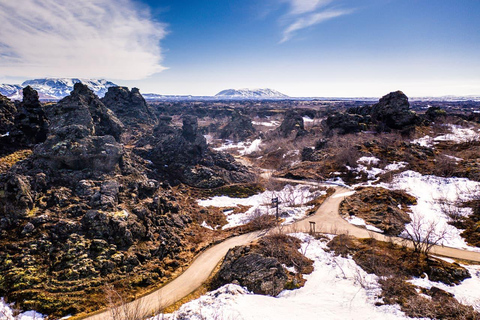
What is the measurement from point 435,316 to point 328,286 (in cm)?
991

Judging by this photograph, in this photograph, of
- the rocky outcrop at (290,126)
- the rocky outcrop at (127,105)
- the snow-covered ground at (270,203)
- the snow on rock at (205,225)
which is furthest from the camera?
the rocky outcrop at (127,105)

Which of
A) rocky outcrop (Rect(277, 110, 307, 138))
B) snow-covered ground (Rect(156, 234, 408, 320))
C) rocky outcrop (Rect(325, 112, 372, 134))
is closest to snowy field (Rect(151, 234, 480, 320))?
snow-covered ground (Rect(156, 234, 408, 320))

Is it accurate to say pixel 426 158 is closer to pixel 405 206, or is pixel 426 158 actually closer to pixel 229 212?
pixel 405 206

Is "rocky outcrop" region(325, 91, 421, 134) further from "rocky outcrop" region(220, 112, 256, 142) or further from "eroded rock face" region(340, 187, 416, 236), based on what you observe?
"rocky outcrop" region(220, 112, 256, 142)

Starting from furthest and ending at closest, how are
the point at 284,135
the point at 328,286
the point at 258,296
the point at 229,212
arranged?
the point at 284,135, the point at 229,212, the point at 328,286, the point at 258,296

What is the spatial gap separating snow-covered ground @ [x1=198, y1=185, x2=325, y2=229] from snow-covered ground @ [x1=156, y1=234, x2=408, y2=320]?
18.3 m

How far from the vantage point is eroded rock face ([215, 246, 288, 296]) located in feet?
88.8

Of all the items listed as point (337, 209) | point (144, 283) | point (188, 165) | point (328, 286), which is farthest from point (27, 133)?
point (337, 209)

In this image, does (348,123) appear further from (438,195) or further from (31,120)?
(31,120)

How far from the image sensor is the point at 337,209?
4991 cm

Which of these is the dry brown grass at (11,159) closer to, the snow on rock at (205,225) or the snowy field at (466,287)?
the snow on rock at (205,225)

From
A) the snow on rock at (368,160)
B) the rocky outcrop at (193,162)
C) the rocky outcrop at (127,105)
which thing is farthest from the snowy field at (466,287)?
the rocky outcrop at (127,105)

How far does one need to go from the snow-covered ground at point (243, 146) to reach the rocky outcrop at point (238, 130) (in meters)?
8.11

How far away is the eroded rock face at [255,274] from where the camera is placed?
88.8ft
